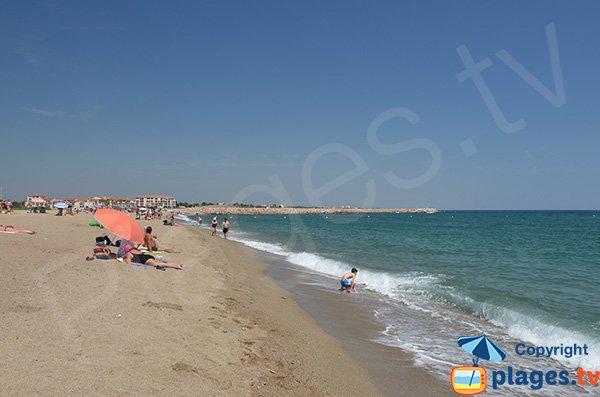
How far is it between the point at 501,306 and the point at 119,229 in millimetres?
11198

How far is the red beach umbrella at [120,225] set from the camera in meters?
12.0

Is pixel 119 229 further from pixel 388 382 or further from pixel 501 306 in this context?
pixel 501 306

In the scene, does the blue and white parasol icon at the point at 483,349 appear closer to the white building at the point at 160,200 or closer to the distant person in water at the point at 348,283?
the distant person in water at the point at 348,283

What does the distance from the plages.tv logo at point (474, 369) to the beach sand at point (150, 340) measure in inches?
14.5

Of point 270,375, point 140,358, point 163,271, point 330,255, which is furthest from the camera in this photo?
point 330,255

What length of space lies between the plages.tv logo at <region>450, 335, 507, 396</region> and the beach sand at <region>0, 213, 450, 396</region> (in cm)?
37

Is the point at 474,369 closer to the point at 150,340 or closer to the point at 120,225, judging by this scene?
the point at 150,340

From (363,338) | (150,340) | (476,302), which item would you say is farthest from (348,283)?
(150,340)

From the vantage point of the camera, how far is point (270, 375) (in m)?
5.57

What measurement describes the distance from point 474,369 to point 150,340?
5114 millimetres

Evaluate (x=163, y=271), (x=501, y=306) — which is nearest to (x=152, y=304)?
(x=163, y=271)

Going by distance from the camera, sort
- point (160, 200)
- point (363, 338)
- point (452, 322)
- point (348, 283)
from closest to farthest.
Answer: point (363, 338)
point (452, 322)
point (348, 283)
point (160, 200)

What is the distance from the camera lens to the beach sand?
14.6 ft

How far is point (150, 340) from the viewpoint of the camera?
5.73 metres
